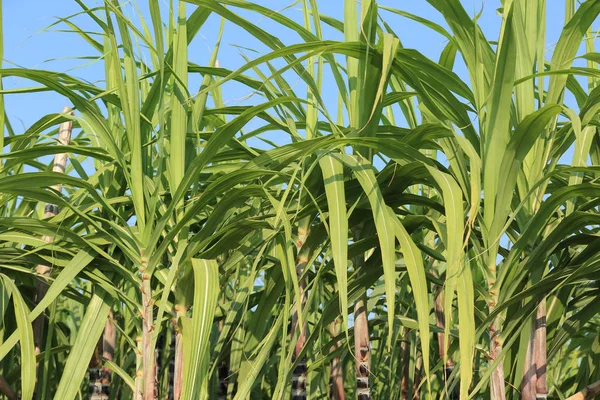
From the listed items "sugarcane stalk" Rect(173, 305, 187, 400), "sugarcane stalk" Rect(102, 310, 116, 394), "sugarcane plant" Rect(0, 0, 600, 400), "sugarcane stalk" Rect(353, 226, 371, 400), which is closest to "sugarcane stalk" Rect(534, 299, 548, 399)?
"sugarcane plant" Rect(0, 0, 600, 400)

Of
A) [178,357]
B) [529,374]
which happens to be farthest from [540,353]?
[178,357]

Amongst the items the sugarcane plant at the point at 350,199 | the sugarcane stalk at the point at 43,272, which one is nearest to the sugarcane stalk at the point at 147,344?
the sugarcane plant at the point at 350,199

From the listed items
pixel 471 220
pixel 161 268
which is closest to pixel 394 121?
pixel 161 268

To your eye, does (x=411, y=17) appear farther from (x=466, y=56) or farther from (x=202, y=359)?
(x=202, y=359)

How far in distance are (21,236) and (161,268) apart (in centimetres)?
27

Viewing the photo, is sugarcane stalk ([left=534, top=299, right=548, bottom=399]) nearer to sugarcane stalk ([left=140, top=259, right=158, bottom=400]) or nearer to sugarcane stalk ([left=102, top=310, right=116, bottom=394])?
sugarcane stalk ([left=140, top=259, right=158, bottom=400])

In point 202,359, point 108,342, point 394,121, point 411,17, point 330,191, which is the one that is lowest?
point 108,342

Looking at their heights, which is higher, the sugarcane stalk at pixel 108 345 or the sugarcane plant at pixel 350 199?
the sugarcane plant at pixel 350 199

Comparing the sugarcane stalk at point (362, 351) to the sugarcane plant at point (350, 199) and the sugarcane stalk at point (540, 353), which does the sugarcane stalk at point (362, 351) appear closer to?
the sugarcane plant at point (350, 199)

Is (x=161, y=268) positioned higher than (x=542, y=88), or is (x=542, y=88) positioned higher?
(x=542, y=88)

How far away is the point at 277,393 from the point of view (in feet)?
3.48

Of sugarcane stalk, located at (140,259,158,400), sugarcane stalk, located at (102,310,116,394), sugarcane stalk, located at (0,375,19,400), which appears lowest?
sugarcane stalk, located at (0,375,19,400)

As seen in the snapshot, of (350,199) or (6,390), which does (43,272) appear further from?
(350,199)

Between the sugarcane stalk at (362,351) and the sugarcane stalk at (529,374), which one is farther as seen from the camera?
the sugarcane stalk at (362,351)
